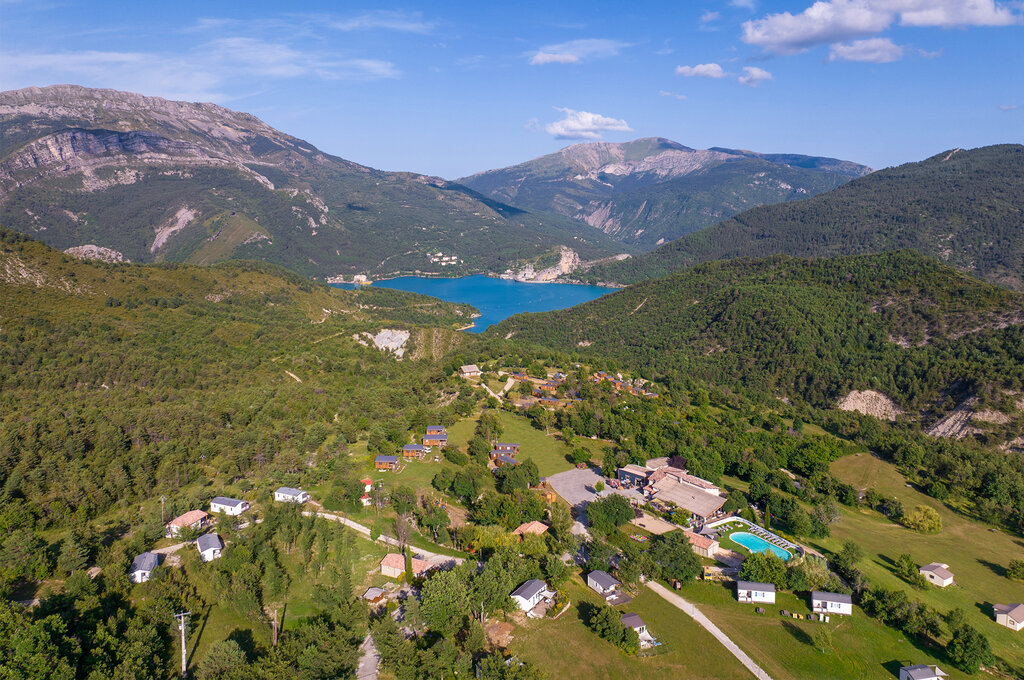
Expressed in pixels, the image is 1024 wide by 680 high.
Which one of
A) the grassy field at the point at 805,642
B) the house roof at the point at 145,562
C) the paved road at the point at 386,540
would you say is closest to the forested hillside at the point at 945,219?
the grassy field at the point at 805,642

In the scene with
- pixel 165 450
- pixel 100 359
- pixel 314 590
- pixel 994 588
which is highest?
pixel 100 359

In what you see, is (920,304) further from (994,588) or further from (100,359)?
(100,359)

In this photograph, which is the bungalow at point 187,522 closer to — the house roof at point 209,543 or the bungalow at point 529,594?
the house roof at point 209,543

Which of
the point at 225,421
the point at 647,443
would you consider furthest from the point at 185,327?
the point at 647,443

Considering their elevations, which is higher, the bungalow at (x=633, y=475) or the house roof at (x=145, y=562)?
the house roof at (x=145, y=562)

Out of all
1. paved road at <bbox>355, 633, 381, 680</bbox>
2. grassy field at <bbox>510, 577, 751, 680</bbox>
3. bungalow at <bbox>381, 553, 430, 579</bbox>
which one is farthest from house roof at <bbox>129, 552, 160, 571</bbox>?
grassy field at <bbox>510, 577, 751, 680</bbox>

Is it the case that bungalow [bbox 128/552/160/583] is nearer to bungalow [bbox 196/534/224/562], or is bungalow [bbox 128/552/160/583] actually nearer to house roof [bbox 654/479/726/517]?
bungalow [bbox 196/534/224/562]
